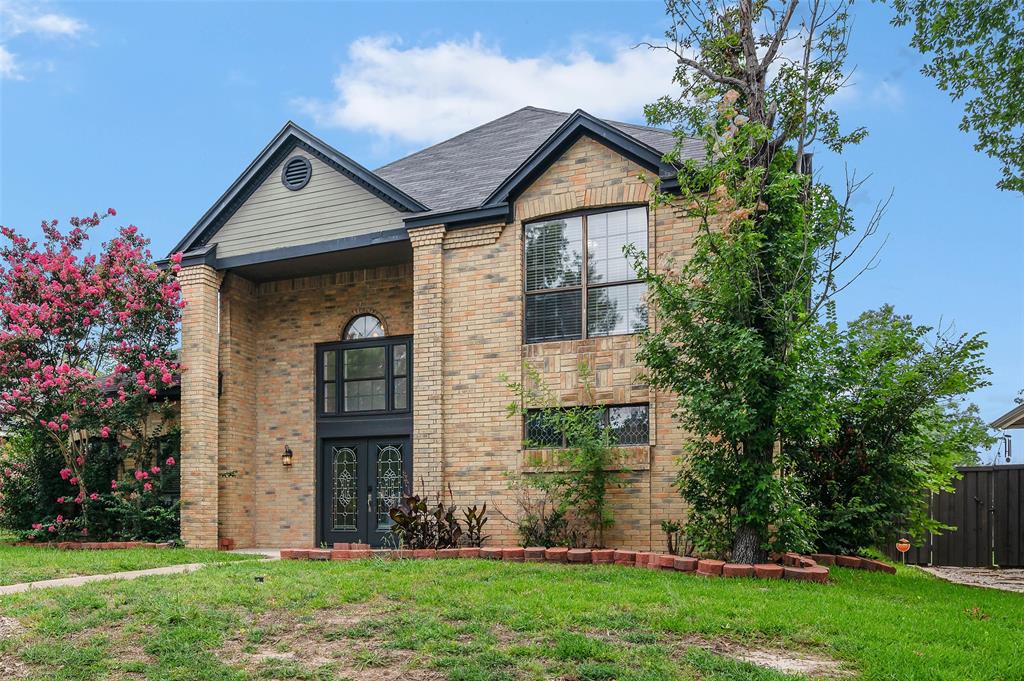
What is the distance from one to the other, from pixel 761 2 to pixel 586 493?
7.33 m

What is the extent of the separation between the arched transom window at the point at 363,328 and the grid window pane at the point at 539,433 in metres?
4.23

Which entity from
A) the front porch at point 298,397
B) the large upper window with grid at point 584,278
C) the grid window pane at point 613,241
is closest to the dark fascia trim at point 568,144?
the large upper window with grid at point 584,278

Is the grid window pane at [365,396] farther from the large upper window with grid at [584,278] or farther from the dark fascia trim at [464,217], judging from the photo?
the large upper window with grid at [584,278]

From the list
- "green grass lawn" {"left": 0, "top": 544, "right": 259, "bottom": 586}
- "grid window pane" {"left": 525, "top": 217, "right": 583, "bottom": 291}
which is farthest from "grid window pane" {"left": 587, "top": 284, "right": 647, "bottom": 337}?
"green grass lawn" {"left": 0, "top": 544, "right": 259, "bottom": 586}

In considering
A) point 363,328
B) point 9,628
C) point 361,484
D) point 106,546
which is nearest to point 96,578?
point 9,628

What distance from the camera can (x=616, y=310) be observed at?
1406 centimetres

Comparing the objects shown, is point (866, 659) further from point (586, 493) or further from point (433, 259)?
point (433, 259)

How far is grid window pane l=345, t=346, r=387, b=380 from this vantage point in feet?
56.1

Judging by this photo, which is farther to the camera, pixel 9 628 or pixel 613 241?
pixel 613 241

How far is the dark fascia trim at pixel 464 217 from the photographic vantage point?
48.0 feet

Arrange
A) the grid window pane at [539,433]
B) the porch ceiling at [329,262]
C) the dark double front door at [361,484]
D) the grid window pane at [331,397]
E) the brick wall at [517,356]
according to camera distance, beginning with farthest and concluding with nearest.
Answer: the grid window pane at [331,397] < the dark double front door at [361,484] < the porch ceiling at [329,262] < the grid window pane at [539,433] < the brick wall at [517,356]

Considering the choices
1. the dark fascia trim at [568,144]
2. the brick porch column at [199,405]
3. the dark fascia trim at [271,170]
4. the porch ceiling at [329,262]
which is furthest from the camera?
the brick porch column at [199,405]

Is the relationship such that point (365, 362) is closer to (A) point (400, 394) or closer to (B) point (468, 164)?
(A) point (400, 394)

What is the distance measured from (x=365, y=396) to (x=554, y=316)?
185 inches
